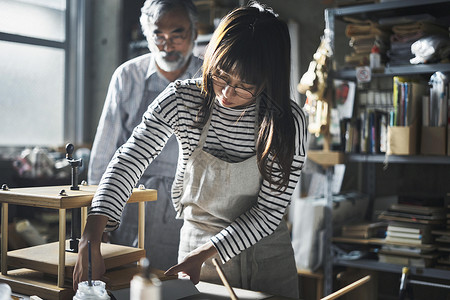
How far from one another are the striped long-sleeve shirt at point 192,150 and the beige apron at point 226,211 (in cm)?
3

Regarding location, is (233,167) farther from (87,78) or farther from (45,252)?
(87,78)

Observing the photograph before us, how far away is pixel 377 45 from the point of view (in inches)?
109

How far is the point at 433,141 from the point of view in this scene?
2.59 metres

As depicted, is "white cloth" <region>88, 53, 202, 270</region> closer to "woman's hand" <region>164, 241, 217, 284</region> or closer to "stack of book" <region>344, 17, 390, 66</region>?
"woman's hand" <region>164, 241, 217, 284</region>

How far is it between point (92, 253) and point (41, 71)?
9.70ft

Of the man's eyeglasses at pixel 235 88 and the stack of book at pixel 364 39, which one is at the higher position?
the stack of book at pixel 364 39

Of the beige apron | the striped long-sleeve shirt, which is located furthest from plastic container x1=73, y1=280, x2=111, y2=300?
the beige apron

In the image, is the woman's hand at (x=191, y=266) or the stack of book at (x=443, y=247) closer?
the woman's hand at (x=191, y=266)

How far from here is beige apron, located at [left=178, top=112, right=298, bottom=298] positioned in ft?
4.48

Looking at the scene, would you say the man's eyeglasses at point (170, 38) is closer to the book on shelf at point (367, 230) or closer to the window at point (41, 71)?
the book on shelf at point (367, 230)

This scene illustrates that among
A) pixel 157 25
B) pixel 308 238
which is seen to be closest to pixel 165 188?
pixel 157 25

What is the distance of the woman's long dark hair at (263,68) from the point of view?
1242mm

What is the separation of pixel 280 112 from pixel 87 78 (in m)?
3.04

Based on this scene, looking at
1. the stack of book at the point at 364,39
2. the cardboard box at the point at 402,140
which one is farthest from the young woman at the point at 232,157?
the stack of book at the point at 364,39
